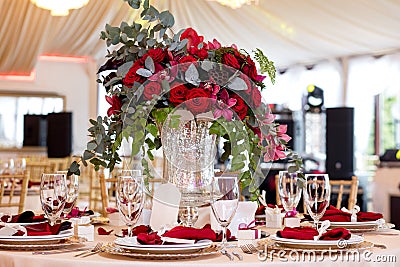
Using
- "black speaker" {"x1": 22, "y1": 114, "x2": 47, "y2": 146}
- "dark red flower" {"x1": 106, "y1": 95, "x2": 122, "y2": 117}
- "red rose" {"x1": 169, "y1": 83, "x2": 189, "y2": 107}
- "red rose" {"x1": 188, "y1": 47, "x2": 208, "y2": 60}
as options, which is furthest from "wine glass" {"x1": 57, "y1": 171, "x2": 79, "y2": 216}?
"black speaker" {"x1": 22, "y1": 114, "x2": 47, "y2": 146}

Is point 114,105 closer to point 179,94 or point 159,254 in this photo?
point 179,94

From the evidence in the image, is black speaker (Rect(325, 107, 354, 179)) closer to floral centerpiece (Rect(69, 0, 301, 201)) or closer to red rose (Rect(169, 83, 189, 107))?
floral centerpiece (Rect(69, 0, 301, 201))

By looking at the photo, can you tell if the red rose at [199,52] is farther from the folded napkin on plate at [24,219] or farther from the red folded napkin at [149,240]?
the folded napkin on plate at [24,219]

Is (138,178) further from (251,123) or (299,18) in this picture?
(299,18)

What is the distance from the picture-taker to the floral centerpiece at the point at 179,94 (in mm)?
2467

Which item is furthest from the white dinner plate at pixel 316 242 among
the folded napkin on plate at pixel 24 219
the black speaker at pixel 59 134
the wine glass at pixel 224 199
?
the black speaker at pixel 59 134

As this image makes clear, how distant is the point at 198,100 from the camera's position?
242cm

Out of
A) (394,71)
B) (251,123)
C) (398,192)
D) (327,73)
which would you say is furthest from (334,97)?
(251,123)

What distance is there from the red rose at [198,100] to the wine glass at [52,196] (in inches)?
20.3

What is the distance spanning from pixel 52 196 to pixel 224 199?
0.65 meters

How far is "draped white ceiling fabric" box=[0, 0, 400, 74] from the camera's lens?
1053 cm

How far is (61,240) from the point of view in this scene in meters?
2.34

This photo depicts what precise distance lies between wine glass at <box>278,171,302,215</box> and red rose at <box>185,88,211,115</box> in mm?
519

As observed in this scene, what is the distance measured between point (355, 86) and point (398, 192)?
4.24 meters
